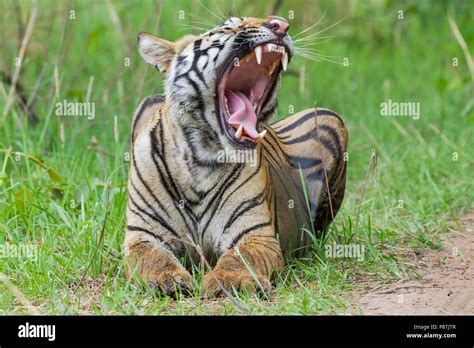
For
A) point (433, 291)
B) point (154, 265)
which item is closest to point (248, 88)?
point (154, 265)

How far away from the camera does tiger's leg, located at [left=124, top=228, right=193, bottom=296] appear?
4.91 meters

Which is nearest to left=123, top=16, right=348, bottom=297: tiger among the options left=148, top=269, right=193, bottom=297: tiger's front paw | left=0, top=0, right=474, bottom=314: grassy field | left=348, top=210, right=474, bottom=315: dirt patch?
left=148, top=269, right=193, bottom=297: tiger's front paw

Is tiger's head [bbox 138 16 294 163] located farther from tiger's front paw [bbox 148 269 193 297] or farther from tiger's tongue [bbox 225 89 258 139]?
tiger's front paw [bbox 148 269 193 297]

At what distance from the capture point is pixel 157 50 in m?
5.38

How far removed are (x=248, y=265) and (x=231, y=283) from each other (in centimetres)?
17

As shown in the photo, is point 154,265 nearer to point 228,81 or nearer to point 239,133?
point 239,133

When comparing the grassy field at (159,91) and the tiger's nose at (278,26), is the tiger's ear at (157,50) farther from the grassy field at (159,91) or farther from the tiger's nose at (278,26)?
the tiger's nose at (278,26)

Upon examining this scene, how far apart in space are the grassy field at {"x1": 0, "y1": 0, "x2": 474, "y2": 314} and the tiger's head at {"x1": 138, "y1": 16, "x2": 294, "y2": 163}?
1.09 feet

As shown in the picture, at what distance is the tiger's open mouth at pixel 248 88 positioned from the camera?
198 inches

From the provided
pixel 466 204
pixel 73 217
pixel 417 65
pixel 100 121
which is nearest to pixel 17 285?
pixel 73 217

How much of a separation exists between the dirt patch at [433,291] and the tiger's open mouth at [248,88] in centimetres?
98

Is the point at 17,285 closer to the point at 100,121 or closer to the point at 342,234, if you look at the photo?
the point at 342,234
